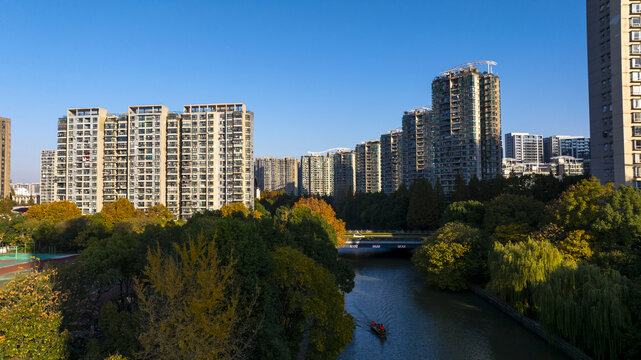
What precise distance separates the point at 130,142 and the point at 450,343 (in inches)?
3130

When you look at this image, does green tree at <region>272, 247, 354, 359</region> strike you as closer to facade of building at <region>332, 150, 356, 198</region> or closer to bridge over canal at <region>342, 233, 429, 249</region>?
bridge over canal at <region>342, 233, 429, 249</region>

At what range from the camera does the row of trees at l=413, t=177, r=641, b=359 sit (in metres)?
20.6

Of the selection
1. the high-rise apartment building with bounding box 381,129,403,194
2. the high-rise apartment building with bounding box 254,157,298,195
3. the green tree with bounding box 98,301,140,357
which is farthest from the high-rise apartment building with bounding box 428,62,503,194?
the high-rise apartment building with bounding box 254,157,298,195

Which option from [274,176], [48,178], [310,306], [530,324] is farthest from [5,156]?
[530,324]

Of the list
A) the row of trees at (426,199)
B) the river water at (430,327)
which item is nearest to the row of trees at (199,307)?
the river water at (430,327)

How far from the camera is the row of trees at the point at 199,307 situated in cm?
1187

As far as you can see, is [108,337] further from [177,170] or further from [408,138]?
[408,138]

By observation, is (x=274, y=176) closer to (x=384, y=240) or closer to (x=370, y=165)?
(x=370, y=165)

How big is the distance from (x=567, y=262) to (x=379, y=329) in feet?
46.6

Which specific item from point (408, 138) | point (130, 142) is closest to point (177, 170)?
point (130, 142)

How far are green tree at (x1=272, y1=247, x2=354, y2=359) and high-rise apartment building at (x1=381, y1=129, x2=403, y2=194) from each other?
106002 millimetres

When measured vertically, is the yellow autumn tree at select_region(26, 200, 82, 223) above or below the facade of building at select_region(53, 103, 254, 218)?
below

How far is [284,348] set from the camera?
14.8 m

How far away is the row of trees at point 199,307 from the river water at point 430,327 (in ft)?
27.8
